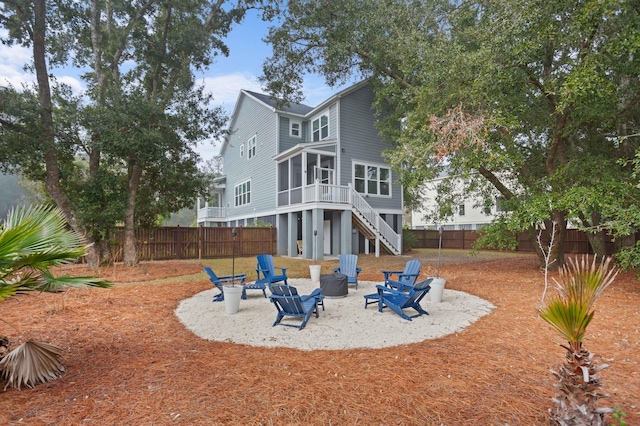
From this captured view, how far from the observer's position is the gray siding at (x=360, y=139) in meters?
17.7

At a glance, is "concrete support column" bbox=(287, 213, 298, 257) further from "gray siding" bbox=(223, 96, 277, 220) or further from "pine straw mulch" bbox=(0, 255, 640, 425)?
"pine straw mulch" bbox=(0, 255, 640, 425)

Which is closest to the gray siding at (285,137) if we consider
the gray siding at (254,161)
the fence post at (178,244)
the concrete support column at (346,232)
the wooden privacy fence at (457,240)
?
the gray siding at (254,161)

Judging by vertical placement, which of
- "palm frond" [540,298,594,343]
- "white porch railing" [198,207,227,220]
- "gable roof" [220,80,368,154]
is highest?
"gable roof" [220,80,368,154]

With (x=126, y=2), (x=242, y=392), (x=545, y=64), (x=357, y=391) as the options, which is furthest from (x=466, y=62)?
(x=126, y=2)

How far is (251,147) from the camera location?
22828mm

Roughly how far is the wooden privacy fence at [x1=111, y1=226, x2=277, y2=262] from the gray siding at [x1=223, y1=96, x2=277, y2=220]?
2.32m

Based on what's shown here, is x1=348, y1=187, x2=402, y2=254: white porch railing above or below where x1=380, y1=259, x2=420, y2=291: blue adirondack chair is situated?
above

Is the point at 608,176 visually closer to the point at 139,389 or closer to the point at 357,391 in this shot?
the point at 357,391

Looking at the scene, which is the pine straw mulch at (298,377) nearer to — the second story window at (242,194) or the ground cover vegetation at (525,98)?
the ground cover vegetation at (525,98)

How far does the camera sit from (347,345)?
463 centimetres

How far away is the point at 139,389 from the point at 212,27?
15506mm

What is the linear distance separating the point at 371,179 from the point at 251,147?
9227 millimetres

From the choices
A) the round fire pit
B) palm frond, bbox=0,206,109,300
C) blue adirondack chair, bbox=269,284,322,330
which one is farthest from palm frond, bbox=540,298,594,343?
the round fire pit

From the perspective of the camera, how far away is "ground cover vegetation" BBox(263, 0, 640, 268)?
7.42m
